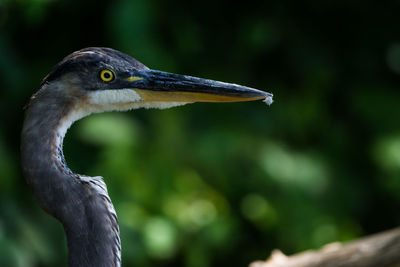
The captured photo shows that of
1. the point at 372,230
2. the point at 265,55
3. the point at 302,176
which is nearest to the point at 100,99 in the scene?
the point at 302,176

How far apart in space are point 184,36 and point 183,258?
1430mm

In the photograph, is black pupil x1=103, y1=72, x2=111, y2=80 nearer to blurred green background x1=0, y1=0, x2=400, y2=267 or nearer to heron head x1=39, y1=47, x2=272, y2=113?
heron head x1=39, y1=47, x2=272, y2=113

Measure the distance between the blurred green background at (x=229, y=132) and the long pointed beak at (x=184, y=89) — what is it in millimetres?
1670

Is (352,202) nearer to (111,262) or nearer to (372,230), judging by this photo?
(372,230)

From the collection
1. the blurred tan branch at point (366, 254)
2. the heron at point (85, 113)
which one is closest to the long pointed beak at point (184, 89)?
the heron at point (85, 113)

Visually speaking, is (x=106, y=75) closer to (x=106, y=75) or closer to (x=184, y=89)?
(x=106, y=75)

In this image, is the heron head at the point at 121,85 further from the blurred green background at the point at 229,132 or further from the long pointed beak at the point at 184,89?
the blurred green background at the point at 229,132

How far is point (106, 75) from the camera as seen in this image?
1942 millimetres

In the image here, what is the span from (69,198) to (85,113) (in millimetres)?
306

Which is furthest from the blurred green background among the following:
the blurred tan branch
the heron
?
the heron

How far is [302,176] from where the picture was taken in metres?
3.88

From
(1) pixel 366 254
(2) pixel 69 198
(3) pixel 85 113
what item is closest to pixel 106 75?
(3) pixel 85 113

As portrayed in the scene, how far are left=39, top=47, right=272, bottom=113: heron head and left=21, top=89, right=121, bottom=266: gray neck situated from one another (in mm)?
145

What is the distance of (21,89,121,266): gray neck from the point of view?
179 cm
